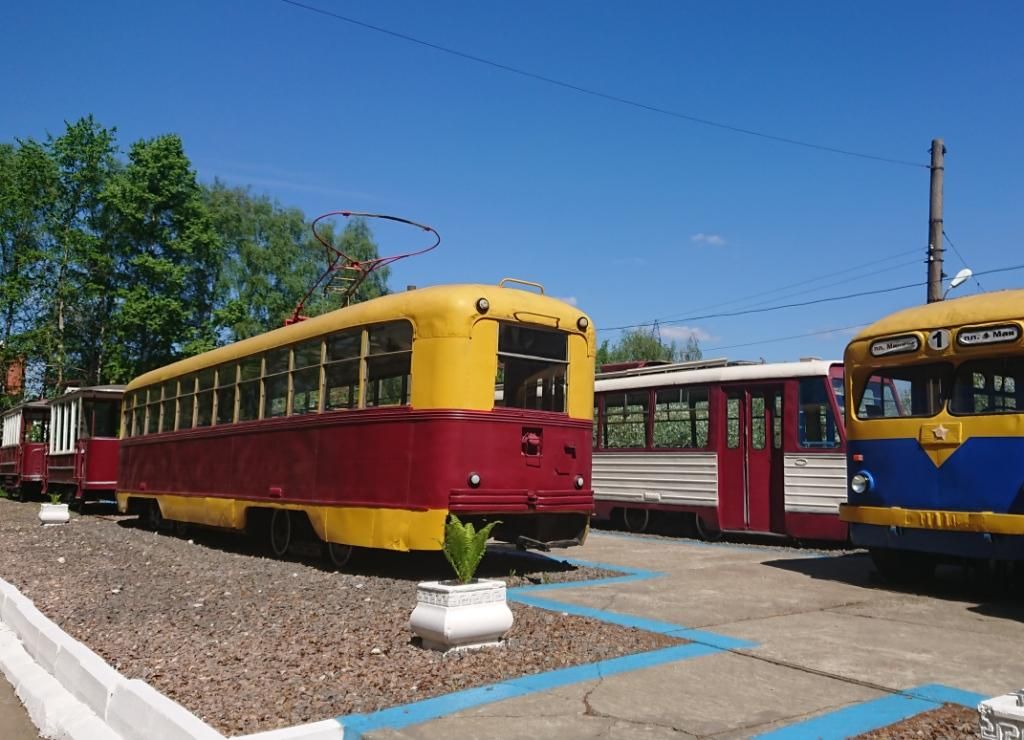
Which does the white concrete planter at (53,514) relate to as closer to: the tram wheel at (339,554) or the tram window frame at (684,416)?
the tram wheel at (339,554)

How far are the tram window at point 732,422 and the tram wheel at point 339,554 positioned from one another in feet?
21.6

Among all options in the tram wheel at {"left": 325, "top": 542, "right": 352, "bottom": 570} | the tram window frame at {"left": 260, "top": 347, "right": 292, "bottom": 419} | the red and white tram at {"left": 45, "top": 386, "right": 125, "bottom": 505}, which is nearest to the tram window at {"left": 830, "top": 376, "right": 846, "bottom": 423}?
the tram wheel at {"left": 325, "top": 542, "right": 352, "bottom": 570}

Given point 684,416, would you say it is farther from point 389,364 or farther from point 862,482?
point 389,364

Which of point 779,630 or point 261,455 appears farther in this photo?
point 261,455

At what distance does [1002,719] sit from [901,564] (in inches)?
275

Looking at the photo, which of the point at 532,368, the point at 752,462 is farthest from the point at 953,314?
the point at 752,462

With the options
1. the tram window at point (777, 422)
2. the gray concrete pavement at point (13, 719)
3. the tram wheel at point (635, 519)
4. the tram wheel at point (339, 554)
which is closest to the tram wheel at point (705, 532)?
the tram wheel at point (635, 519)

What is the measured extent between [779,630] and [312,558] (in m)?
7.02

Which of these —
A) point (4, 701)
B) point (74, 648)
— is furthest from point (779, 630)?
point (4, 701)

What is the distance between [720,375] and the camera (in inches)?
572

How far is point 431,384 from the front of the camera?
935 cm

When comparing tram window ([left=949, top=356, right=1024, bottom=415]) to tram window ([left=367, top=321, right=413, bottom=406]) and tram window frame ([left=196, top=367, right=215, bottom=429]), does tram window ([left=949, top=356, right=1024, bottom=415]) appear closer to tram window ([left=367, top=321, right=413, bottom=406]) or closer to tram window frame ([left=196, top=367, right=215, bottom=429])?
tram window ([left=367, top=321, right=413, bottom=406])

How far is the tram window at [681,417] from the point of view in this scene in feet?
48.2

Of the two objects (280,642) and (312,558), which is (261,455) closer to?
(312,558)
